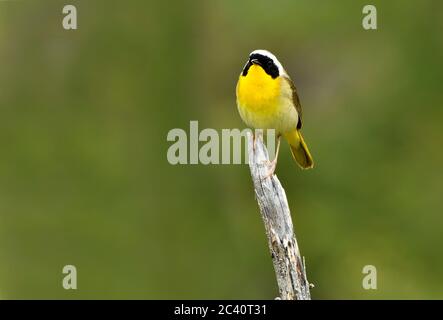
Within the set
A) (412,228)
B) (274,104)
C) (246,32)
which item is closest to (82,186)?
(246,32)

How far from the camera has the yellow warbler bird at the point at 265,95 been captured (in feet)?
19.6

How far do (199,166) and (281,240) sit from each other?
6.40 meters

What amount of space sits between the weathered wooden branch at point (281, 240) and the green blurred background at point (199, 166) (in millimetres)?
5026

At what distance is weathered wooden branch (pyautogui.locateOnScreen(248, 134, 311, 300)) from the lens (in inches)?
198

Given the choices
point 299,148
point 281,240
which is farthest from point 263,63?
point 281,240

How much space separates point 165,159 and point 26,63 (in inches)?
84.7

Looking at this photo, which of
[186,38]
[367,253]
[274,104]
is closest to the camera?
[274,104]

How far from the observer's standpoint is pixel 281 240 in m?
5.09

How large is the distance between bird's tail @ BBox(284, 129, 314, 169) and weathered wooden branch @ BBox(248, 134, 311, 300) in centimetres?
127

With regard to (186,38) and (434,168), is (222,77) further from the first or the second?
(434,168)

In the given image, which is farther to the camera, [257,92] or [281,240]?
[257,92]

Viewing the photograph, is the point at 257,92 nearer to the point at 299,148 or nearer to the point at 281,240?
Answer: the point at 299,148

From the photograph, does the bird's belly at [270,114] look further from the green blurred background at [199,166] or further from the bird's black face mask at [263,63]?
the green blurred background at [199,166]

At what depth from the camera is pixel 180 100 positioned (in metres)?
11.5
